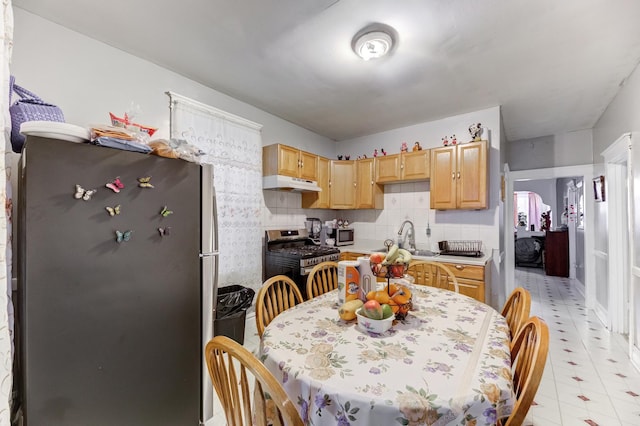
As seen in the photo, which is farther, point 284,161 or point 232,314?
point 284,161

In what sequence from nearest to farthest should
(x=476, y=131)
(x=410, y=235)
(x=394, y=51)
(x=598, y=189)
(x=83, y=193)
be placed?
(x=83, y=193) → (x=394, y=51) → (x=476, y=131) → (x=598, y=189) → (x=410, y=235)

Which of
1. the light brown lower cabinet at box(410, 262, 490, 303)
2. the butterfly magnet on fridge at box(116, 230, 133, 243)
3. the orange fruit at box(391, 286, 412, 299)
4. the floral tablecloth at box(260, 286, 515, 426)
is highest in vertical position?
the butterfly magnet on fridge at box(116, 230, 133, 243)

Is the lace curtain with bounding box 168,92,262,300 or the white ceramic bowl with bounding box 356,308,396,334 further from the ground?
the lace curtain with bounding box 168,92,262,300

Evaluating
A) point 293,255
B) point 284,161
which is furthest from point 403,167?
point 293,255

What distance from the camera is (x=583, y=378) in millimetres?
2166

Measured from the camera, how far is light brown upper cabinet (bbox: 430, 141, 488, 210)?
313cm

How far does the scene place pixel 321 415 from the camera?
834 mm

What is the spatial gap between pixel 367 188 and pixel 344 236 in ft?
2.62

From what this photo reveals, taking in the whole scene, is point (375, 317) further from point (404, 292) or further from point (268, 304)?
point (268, 304)

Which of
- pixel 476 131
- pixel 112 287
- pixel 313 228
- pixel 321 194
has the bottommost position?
pixel 112 287

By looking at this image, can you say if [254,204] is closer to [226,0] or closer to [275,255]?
[275,255]

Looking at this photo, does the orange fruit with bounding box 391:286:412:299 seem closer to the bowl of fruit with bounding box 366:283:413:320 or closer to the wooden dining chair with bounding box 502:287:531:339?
the bowl of fruit with bounding box 366:283:413:320

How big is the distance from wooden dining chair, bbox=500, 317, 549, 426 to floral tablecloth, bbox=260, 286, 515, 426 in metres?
0.03

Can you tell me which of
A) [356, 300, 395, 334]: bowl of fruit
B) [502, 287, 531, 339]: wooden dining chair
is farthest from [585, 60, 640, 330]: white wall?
[356, 300, 395, 334]: bowl of fruit
